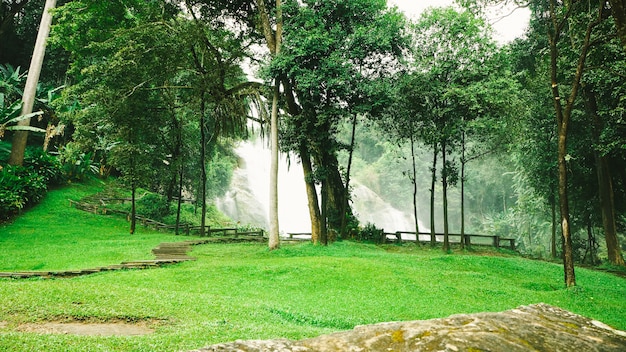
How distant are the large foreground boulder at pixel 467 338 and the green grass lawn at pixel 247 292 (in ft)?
7.86

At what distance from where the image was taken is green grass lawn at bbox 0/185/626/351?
17.4 feet

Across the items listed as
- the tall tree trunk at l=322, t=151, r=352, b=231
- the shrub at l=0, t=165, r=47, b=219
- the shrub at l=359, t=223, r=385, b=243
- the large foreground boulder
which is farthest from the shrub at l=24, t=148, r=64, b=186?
the large foreground boulder

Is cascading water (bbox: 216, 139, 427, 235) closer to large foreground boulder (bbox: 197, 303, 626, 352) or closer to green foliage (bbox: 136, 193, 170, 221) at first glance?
green foliage (bbox: 136, 193, 170, 221)

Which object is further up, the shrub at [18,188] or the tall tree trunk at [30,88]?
the tall tree trunk at [30,88]

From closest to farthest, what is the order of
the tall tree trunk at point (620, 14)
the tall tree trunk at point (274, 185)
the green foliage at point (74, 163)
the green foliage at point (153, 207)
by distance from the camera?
A: the tall tree trunk at point (620, 14)
the tall tree trunk at point (274, 185)
the green foliage at point (74, 163)
the green foliage at point (153, 207)

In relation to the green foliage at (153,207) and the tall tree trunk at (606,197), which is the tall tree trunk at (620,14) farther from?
the green foliage at (153,207)

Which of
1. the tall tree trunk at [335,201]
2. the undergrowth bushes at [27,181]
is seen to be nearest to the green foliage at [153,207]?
the undergrowth bushes at [27,181]

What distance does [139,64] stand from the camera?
16.9 meters

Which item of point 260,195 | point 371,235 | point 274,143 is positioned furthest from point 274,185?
point 260,195

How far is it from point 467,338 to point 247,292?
7.95 meters

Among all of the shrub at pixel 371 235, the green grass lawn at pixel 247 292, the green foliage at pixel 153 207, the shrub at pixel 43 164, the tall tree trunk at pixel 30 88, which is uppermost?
the tall tree trunk at pixel 30 88

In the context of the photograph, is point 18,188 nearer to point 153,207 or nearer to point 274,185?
point 153,207

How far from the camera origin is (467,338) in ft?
7.80

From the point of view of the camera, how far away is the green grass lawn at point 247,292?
5301mm
